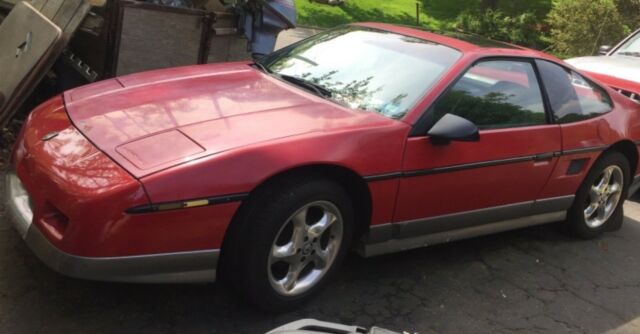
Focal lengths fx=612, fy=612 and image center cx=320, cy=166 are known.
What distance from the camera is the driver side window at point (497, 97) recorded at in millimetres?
3670

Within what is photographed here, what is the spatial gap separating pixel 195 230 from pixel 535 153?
2387 millimetres

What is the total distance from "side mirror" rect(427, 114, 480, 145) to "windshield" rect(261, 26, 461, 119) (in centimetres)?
21

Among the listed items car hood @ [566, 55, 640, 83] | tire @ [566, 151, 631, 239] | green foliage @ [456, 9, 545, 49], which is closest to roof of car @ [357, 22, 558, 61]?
tire @ [566, 151, 631, 239]

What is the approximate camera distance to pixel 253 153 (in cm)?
282

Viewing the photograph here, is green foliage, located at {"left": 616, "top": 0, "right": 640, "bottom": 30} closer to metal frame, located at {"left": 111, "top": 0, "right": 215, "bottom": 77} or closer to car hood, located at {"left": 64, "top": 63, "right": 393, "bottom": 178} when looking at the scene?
metal frame, located at {"left": 111, "top": 0, "right": 215, "bottom": 77}

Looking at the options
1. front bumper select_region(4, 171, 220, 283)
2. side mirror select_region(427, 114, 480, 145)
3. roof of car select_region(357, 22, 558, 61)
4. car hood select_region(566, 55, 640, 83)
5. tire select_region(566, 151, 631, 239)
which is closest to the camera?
front bumper select_region(4, 171, 220, 283)

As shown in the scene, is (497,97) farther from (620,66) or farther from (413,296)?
(620,66)

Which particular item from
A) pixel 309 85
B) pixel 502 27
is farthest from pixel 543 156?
pixel 502 27

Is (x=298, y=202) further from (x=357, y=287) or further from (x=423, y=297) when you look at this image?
(x=423, y=297)

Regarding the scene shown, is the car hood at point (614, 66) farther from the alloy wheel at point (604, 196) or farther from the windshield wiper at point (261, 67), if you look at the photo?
the windshield wiper at point (261, 67)

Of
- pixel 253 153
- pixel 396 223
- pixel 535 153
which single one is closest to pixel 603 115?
pixel 535 153

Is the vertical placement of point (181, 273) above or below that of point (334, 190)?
below

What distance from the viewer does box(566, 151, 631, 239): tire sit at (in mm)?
4613

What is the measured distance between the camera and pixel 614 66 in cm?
732
